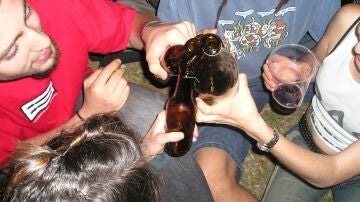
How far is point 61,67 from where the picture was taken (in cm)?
186

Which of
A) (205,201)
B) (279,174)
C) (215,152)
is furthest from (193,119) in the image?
(279,174)

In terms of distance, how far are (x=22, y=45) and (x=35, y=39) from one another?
58mm

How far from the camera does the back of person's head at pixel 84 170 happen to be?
45.1 inches

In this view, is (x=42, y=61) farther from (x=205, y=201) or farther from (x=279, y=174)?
(x=279, y=174)

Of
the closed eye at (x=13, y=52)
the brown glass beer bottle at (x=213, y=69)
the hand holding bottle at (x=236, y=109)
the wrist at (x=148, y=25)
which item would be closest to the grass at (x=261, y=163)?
the wrist at (x=148, y=25)

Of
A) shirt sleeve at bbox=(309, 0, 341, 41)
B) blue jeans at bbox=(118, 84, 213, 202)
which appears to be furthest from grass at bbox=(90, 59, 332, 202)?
blue jeans at bbox=(118, 84, 213, 202)

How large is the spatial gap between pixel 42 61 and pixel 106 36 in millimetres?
498

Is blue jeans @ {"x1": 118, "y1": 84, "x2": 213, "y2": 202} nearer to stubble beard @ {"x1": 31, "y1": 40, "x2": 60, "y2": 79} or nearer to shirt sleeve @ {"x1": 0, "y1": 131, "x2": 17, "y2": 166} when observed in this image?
stubble beard @ {"x1": 31, "y1": 40, "x2": 60, "y2": 79}

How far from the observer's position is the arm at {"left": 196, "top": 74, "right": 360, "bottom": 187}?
1.48 metres

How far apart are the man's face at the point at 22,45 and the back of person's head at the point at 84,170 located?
42 cm

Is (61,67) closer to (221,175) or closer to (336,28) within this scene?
(221,175)

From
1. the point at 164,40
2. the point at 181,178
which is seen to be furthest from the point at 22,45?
the point at 181,178

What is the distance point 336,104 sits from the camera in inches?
71.1

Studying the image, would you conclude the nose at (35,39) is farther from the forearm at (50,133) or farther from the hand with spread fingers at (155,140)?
the hand with spread fingers at (155,140)
